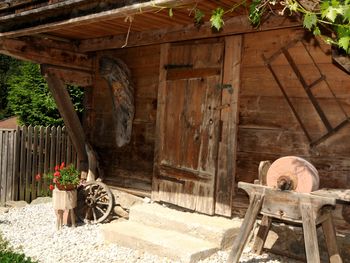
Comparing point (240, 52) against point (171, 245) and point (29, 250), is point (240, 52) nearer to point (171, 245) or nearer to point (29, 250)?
point (171, 245)

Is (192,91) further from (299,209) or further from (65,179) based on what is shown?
(299,209)

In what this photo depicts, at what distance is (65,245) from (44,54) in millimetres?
3299

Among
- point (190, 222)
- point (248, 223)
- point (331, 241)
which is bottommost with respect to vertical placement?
point (190, 222)

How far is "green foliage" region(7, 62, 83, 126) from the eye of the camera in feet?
37.8

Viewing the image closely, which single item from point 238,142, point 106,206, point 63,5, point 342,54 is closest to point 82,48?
point 63,5

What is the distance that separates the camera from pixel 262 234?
5230 mm

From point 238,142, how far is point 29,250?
124 inches

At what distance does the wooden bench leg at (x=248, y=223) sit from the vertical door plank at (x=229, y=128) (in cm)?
130

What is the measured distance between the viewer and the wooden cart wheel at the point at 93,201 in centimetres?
697

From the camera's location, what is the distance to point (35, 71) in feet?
39.8

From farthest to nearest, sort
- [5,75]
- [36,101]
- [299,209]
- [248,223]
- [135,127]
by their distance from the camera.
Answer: [5,75], [36,101], [135,127], [248,223], [299,209]

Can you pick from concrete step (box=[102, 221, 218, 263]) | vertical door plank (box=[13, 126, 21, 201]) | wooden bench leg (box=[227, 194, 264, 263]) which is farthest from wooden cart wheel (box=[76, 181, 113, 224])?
wooden bench leg (box=[227, 194, 264, 263])

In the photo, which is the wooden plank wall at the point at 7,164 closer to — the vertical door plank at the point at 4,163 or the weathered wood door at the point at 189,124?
the vertical door plank at the point at 4,163

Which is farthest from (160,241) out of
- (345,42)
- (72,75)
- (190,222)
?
(72,75)
